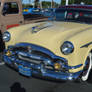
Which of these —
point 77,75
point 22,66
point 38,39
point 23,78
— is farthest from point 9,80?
point 77,75

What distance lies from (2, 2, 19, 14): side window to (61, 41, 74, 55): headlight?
3.69 metres

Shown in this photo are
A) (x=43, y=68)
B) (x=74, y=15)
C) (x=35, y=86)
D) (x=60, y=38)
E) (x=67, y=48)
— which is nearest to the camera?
(x=67, y=48)

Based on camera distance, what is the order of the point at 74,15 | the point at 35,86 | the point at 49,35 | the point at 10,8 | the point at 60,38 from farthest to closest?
the point at 10,8
the point at 74,15
the point at 35,86
the point at 49,35
the point at 60,38

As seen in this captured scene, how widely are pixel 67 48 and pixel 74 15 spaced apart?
1.64 metres

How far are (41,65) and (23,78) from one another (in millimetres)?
951

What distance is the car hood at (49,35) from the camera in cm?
327

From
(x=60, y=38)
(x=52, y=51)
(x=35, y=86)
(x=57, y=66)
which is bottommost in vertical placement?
(x=35, y=86)

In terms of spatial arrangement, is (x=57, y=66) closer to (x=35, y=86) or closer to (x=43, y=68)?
(x=43, y=68)

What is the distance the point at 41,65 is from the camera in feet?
10.6

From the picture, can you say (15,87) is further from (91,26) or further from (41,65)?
(91,26)

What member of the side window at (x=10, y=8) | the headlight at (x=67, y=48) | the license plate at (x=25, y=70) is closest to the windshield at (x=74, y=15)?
the headlight at (x=67, y=48)

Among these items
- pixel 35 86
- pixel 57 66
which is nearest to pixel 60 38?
pixel 57 66

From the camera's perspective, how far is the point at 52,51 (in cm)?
317

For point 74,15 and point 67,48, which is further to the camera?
point 74,15
